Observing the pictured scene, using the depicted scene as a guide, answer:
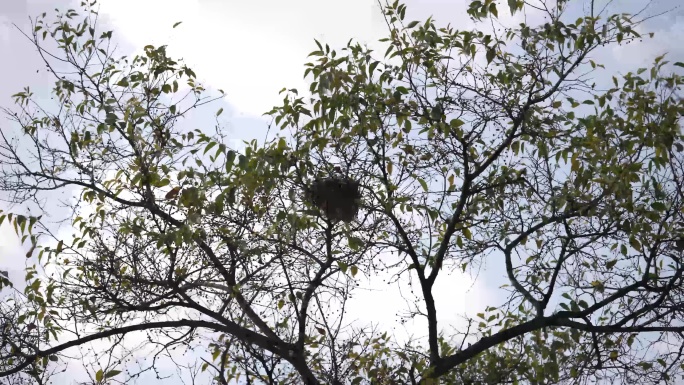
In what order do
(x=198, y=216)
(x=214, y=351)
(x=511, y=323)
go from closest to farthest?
1. (x=198, y=216)
2. (x=214, y=351)
3. (x=511, y=323)

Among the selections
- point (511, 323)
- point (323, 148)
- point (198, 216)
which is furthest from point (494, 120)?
point (198, 216)

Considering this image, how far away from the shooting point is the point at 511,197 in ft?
22.5

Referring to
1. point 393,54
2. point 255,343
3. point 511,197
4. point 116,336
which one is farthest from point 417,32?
point 116,336

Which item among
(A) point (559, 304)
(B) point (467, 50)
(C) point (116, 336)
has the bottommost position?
(A) point (559, 304)

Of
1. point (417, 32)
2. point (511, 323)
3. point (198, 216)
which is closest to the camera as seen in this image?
point (198, 216)

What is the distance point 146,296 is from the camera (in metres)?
6.52

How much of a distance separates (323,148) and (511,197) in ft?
6.25

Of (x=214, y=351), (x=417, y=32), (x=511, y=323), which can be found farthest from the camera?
(x=511, y=323)

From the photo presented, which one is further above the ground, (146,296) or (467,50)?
(467,50)

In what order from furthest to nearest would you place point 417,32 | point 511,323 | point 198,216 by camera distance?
1. point 511,323
2. point 417,32
3. point 198,216

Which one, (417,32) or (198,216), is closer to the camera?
(198,216)

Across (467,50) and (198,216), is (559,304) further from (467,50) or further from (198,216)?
(198,216)

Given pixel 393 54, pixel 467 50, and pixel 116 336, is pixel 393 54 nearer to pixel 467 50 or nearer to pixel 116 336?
pixel 467 50

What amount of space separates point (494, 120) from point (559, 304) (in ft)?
5.42
